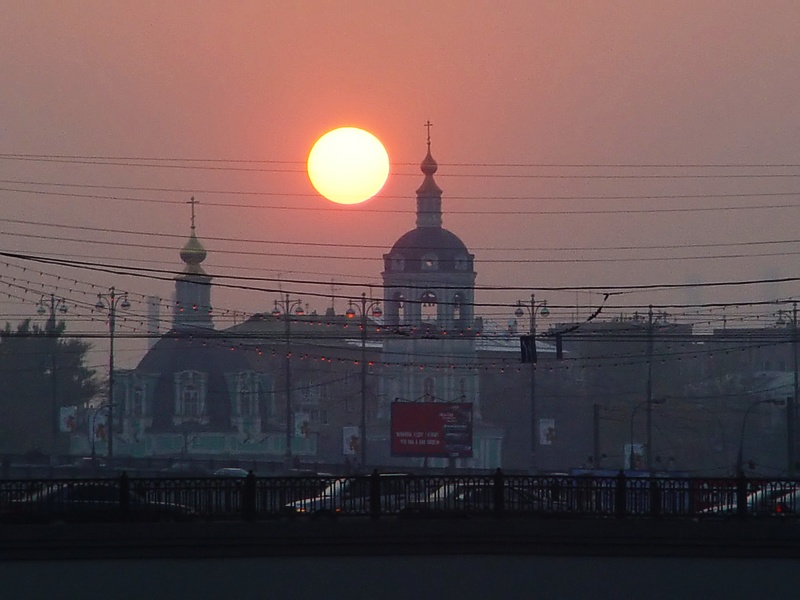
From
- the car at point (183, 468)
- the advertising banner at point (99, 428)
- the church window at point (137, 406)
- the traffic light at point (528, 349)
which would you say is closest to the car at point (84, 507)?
the traffic light at point (528, 349)

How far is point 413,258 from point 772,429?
24088mm

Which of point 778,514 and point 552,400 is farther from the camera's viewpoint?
point 552,400

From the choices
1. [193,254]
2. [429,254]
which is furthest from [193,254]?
[429,254]

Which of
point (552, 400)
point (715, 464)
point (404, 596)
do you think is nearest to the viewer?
point (404, 596)

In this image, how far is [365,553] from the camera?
2723cm

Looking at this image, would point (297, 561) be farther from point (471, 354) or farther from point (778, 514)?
point (471, 354)

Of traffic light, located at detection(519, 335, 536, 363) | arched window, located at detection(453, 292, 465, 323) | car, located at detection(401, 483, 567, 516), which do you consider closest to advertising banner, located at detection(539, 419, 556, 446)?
arched window, located at detection(453, 292, 465, 323)

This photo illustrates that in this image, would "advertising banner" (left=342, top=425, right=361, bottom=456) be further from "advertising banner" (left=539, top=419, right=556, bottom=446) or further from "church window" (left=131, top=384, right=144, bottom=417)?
"church window" (left=131, top=384, right=144, bottom=417)

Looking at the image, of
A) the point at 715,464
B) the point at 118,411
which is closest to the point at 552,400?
the point at 715,464

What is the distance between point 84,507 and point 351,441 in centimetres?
6106

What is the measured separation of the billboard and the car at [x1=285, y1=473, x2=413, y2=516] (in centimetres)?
3975

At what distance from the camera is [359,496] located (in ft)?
92.7

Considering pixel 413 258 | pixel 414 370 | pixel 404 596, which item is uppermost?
pixel 413 258

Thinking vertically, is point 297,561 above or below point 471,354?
below
